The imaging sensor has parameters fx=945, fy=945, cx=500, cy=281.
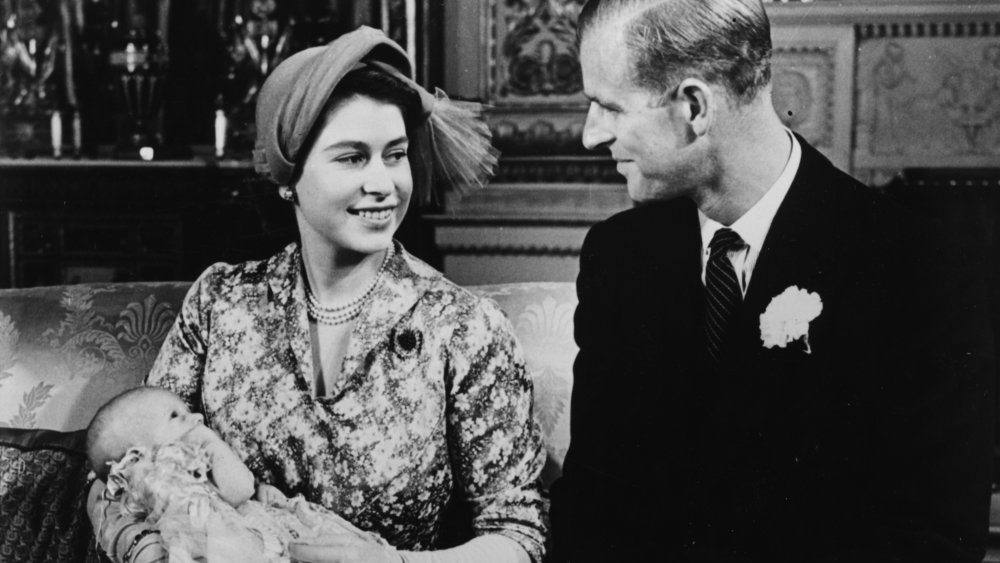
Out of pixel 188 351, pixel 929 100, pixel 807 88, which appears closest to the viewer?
pixel 188 351

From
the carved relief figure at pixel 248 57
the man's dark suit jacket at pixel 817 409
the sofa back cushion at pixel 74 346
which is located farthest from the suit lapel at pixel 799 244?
the carved relief figure at pixel 248 57

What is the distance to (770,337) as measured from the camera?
1183mm

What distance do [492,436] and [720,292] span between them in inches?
14.6

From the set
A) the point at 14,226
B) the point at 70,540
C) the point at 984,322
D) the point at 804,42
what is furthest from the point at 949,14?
the point at 14,226

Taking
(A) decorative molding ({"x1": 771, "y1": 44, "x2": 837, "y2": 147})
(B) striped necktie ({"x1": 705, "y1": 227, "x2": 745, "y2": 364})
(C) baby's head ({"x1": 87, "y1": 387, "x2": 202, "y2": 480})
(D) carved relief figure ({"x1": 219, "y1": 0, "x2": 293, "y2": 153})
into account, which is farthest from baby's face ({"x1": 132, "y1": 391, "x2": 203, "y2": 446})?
(D) carved relief figure ({"x1": 219, "y1": 0, "x2": 293, "y2": 153})

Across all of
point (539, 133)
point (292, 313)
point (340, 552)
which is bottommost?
point (340, 552)

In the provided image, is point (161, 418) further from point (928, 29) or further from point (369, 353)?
point (928, 29)

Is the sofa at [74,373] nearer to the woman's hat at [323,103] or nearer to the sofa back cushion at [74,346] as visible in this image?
the sofa back cushion at [74,346]

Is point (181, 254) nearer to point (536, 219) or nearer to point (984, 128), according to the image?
point (536, 219)

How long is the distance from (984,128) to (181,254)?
1.72 meters

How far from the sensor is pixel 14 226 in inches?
95.8

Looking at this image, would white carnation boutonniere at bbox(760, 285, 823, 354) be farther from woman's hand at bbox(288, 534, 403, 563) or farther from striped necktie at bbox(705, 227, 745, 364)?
woman's hand at bbox(288, 534, 403, 563)

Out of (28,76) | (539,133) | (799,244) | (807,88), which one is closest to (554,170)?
(539,133)

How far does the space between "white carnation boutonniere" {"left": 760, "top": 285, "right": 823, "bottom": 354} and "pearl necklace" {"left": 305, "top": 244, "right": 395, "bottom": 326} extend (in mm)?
536
